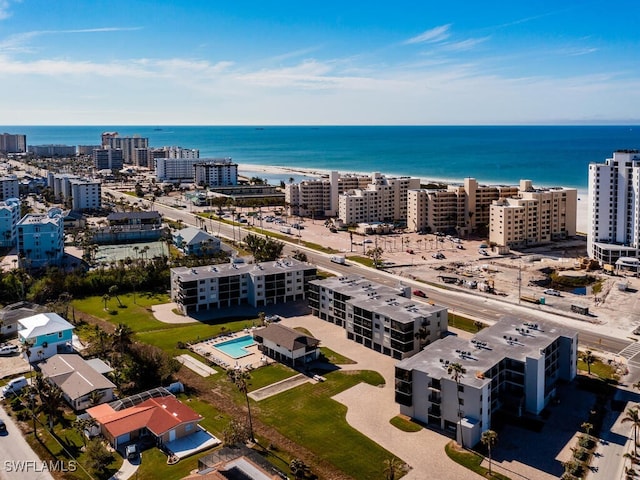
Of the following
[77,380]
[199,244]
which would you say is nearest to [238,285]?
[199,244]

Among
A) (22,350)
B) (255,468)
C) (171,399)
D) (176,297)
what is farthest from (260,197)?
(255,468)

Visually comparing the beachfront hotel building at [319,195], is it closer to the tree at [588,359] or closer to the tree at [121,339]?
the tree at [121,339]

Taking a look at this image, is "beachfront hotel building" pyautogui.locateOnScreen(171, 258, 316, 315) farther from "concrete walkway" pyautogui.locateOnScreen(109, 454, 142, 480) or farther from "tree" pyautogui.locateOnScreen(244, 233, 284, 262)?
"concrete walkway" pyautogui.locateOnScreen(109, 454, 142, 480)

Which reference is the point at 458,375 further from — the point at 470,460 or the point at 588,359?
the point at 588,359

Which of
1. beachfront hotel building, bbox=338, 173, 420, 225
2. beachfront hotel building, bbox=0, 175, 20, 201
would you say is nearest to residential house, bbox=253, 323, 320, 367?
beachfront hotel building, bbox=338, 173, 420, 225

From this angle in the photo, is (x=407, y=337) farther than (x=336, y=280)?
No

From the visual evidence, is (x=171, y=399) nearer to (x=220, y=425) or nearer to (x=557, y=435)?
(x=220, y=425)

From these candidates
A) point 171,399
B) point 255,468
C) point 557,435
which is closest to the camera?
point 255,468
